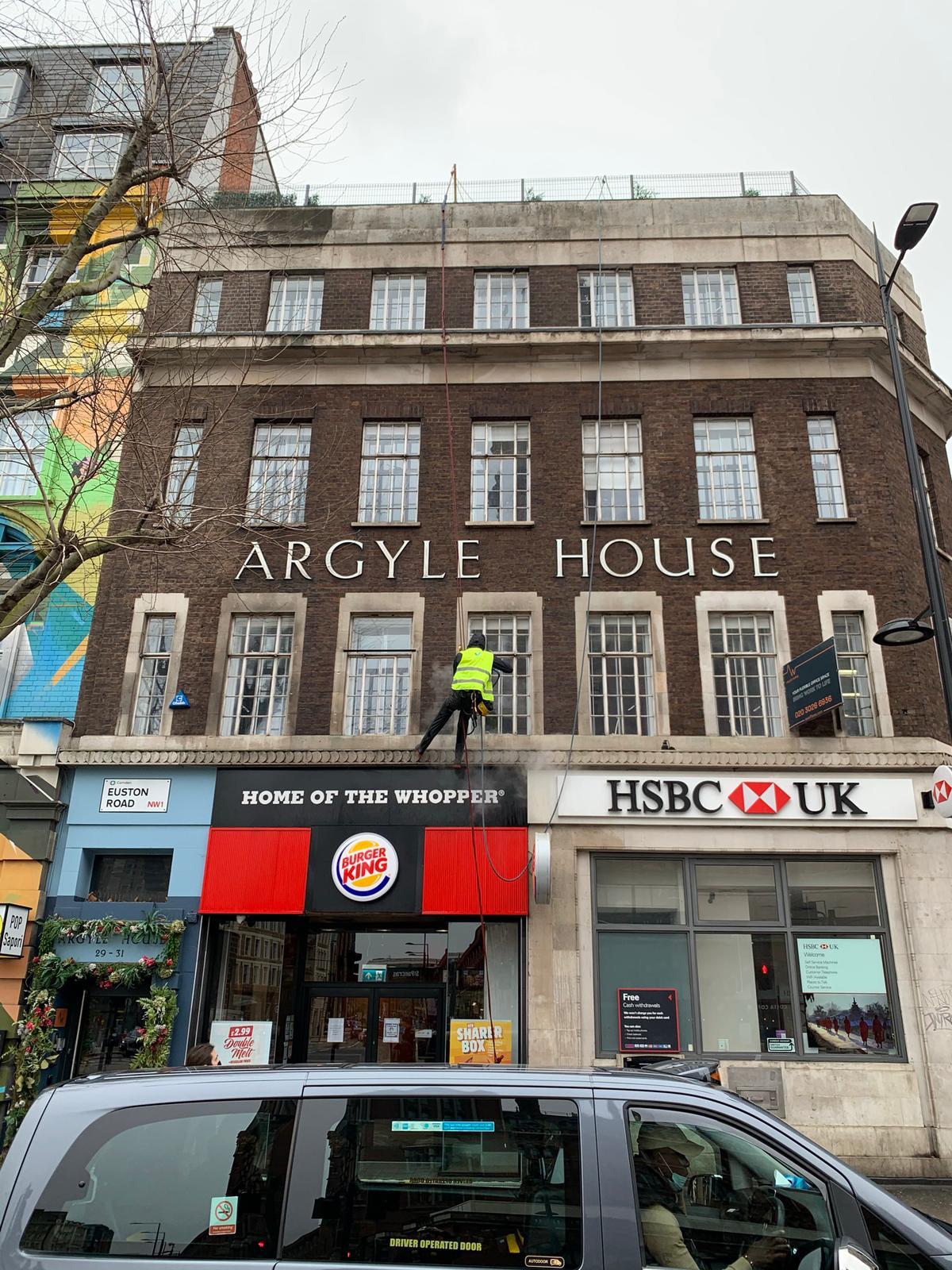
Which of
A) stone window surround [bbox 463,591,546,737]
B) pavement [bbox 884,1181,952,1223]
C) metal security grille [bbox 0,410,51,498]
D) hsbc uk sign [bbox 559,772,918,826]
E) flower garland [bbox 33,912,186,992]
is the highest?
metal security grille [bbox 0,410,51,498]

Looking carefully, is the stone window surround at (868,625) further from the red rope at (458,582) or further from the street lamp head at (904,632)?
the red rope at (458,582)

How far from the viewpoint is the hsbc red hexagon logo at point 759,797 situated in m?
14.9

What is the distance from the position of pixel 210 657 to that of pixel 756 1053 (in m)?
10.8

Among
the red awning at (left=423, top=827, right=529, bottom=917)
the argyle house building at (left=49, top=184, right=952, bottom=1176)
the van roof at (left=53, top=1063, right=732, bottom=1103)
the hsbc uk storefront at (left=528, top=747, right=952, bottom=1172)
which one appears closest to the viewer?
the van roof at (left=53, top=1063, right=732, bottom=1103)

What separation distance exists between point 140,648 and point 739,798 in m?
10.5

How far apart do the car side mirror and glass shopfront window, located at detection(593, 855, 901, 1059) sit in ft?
35.2

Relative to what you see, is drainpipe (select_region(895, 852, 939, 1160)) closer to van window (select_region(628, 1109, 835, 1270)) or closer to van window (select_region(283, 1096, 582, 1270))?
van window (select_region(628, 1109, 835, 1270))

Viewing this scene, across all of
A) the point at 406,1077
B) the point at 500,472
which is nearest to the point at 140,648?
the point at 500,472

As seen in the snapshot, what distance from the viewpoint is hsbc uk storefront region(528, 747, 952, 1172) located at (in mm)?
13711

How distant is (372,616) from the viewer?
656 inches

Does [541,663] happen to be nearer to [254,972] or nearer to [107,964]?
[254,972]

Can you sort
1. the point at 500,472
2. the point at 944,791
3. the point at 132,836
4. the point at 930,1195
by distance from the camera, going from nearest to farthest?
the point at 944,791 → the point at 930,1195 → the point at 132,836 → the point at 500,472

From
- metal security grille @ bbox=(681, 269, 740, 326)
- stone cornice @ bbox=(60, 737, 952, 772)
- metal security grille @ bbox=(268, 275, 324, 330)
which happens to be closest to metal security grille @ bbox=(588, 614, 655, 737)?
stone cornice @ bbox=(60, 737, 952, 772)

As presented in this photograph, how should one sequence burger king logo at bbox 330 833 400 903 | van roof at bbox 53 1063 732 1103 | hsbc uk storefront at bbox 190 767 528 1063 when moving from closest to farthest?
1. van roof at bbox 53 1063 732 1103
2. hsbc uk storefront at bbox 190 767 528 1063
3. burger king logo at bbox 330 833 400 903
